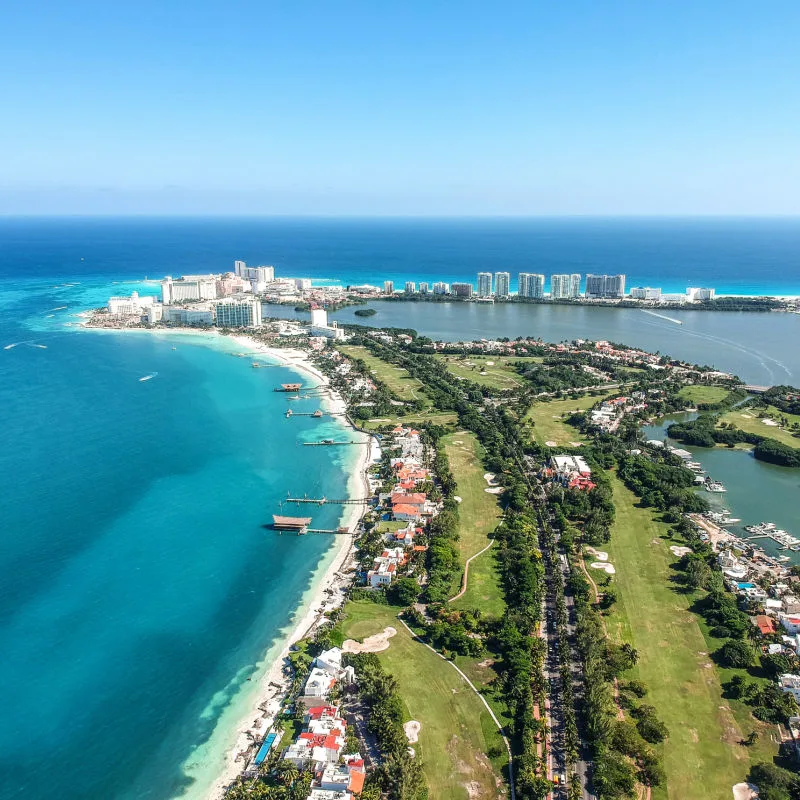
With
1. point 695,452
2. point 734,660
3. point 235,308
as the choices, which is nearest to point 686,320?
point 695,452

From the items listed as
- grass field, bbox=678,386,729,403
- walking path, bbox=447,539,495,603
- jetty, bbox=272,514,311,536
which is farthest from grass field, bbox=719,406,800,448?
jetty, bbox=272,514,311,536

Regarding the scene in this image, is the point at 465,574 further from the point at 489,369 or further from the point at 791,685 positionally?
the point at 489,369

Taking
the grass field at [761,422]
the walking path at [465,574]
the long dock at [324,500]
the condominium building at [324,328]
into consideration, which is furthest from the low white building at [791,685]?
the condominium building at [324,328]

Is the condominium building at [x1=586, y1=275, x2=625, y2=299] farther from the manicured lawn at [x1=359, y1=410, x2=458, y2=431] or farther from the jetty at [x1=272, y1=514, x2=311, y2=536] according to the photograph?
the jetty at [x1=272, y1=514, x2=311, y2=536]

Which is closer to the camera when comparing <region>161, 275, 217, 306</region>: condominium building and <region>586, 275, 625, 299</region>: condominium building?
<region>161, 275, 217, 306</region>: condominium building

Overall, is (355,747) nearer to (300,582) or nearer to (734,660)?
(300,582)

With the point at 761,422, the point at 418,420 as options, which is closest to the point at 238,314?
the point at 418,420
